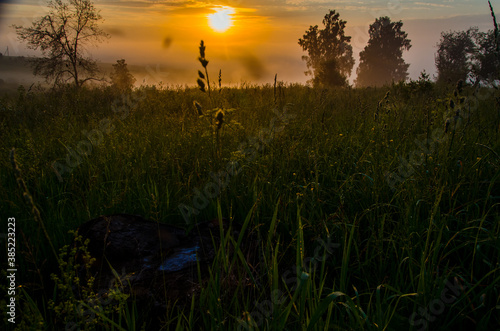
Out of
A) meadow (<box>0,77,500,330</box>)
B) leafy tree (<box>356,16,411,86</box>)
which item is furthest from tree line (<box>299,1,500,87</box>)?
meadow (<box>0,77,500,330</box>)

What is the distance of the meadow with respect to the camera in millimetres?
1419

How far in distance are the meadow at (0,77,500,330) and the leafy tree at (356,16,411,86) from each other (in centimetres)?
6145

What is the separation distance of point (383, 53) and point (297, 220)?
69005mm

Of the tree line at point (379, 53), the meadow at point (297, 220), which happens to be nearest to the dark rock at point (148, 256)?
the meadow at point (297, 220)

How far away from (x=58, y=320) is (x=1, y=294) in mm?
514

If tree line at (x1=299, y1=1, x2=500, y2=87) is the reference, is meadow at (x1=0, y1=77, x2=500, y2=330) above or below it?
below

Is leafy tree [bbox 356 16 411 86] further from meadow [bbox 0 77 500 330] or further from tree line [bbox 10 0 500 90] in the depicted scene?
meadow [bbox 0 77 500 330]

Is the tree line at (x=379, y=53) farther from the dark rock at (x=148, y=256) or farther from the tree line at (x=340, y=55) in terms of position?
the dark rock at (x=148, y=256)

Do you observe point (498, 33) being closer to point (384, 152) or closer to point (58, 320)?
point (384, 152)

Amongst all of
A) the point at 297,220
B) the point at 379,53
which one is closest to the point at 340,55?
the point at 379,53

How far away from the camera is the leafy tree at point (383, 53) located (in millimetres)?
58906

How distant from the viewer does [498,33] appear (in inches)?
93.7

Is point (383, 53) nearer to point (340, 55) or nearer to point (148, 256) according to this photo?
point (340, 55)

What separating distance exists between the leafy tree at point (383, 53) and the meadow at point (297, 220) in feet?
202
